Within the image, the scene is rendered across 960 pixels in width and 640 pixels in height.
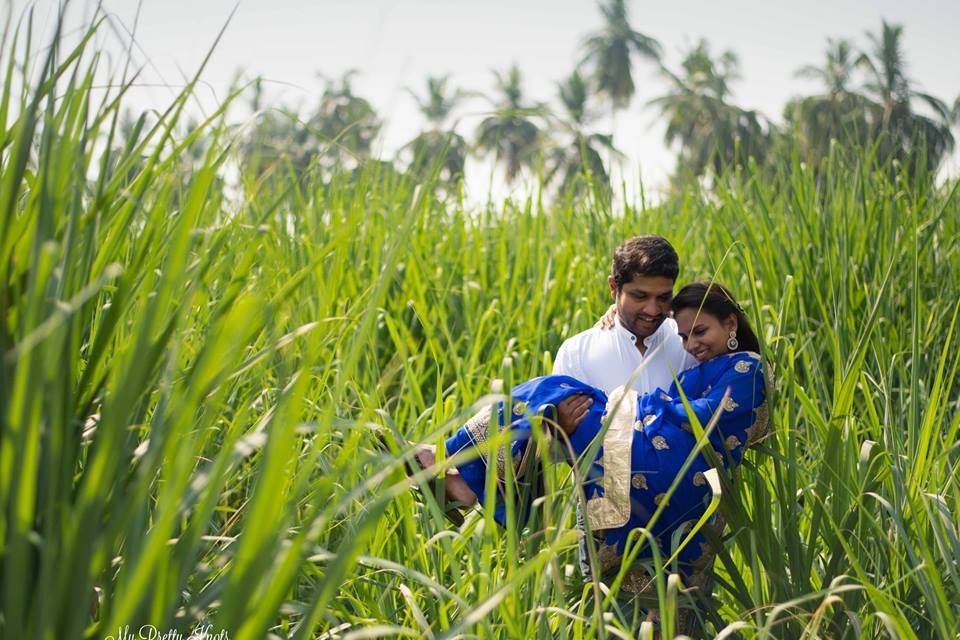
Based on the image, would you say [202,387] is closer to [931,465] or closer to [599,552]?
[599,552]

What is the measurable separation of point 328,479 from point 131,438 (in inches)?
15.3

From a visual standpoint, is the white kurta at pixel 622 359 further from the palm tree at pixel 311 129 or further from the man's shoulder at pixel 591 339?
the palm tree at pixel 311 129

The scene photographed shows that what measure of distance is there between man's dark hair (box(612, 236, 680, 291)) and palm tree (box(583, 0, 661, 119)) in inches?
1697

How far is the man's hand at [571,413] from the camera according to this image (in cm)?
195

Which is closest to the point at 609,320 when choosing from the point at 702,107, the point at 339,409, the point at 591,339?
the point at 591,339

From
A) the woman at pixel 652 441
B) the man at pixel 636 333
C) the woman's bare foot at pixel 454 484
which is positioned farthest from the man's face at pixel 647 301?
the woman's bare foot at pixel 454 484

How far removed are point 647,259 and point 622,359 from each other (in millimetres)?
268

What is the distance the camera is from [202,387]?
822mm

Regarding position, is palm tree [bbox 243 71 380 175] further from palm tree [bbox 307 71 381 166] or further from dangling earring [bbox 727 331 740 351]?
dangling earring [bbox 727 331 740 351]

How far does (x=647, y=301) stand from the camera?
2.17 m

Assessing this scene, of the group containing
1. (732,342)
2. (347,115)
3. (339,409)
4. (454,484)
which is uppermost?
(347,115)

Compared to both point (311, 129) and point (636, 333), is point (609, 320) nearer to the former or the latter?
point (636, 333)

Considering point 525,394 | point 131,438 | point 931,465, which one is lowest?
point 931,465

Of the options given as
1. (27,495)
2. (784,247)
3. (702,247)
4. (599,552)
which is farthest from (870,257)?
(27,495)
